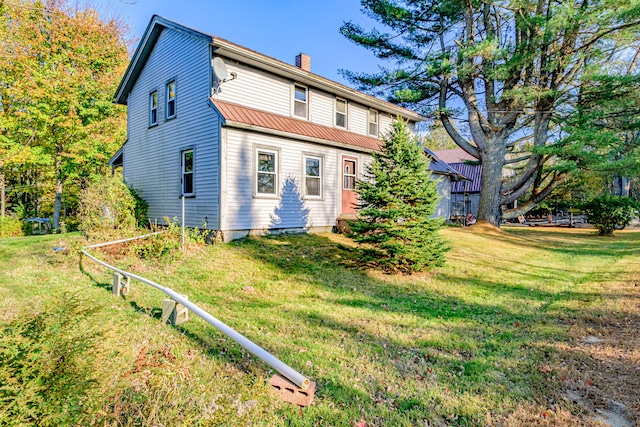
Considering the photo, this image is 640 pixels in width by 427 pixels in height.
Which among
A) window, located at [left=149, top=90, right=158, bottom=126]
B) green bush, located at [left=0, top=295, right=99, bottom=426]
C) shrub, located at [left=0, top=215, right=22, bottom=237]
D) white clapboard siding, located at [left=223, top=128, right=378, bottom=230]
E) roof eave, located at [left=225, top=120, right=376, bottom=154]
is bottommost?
shrub, located at [left=0, top=215, right=22, bottom=237]

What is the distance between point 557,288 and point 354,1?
51.4ft

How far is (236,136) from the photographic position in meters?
10.5

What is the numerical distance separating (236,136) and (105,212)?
15.1 ft

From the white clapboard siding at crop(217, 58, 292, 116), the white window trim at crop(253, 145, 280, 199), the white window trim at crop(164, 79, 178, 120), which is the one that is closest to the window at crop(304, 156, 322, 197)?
the white window trim at crop(253, 145, 280, 199)

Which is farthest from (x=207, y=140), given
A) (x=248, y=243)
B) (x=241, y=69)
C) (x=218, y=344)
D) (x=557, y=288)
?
(x=557, y=288)

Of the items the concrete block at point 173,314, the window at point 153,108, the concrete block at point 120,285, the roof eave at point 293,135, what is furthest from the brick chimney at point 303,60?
the concrete block at point 173,314

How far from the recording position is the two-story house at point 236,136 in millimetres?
10523

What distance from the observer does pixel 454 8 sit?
14.8m

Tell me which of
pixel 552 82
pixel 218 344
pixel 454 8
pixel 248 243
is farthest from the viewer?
pixel 552 82

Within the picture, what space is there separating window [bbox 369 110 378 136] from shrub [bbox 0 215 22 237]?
61.9ft

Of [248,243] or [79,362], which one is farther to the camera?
[248,243]

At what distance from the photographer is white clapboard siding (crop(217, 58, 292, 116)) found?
11.0 metres

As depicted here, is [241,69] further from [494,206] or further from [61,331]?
[494,206]

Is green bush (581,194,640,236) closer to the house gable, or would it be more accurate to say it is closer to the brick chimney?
the brick chimney
